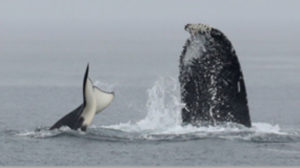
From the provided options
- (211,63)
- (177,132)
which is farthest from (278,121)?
(211,63)

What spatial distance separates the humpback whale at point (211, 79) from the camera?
2633 cm

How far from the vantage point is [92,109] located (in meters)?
27.2

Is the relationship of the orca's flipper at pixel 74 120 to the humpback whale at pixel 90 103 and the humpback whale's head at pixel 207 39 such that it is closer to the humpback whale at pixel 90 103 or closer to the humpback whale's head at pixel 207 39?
the humpback whale at pixel 90 103

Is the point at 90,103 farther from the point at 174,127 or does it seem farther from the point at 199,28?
the point at 174,127

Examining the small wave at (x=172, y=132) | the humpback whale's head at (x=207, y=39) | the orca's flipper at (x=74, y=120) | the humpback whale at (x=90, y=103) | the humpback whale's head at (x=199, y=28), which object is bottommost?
the small wave at (x=172, y=132)

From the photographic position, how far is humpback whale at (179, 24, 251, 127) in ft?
86.4

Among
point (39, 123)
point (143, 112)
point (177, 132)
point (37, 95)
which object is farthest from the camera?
point (37, 95)

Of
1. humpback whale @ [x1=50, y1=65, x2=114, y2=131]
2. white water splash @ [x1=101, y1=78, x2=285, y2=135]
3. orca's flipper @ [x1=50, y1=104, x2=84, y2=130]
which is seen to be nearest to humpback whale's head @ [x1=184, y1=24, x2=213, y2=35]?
white water splash @ [x1=101, y1=78, x2=285, y2=135]

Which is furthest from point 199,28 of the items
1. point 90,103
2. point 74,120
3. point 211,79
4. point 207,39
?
point 74,120

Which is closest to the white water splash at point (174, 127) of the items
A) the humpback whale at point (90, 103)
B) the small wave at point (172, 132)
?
the small wave at point (172, 132)

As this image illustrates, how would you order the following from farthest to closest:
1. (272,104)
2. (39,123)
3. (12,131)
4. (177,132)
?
(272,104)
(39,123)
(12,131)
(177,132)

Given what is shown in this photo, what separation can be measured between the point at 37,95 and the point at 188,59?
2411 cm

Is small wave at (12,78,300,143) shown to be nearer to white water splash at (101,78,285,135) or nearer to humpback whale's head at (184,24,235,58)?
white water splash at (101,78,285,135)

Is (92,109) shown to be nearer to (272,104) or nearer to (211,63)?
(211,63)
